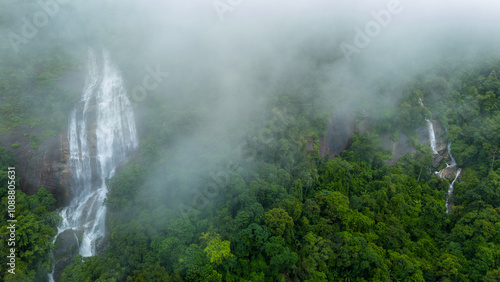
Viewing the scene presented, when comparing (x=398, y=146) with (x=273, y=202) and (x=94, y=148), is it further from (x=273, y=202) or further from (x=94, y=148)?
(x=94, y=148)

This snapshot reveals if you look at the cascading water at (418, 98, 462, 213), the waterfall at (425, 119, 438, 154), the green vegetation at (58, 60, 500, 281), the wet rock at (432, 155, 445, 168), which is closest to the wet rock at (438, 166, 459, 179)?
the cascading water at (418, 98, 462, 213)

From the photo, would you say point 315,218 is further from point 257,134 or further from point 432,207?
point 432,207

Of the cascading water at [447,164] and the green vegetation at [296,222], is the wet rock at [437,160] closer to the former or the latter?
the cascading water at [447,164]

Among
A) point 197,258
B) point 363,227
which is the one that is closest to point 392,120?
point 363,227

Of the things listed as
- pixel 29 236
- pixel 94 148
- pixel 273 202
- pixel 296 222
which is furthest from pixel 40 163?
pixel 296 222

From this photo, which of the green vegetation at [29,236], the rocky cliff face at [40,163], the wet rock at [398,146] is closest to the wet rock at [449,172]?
the wet rock at [398,146]

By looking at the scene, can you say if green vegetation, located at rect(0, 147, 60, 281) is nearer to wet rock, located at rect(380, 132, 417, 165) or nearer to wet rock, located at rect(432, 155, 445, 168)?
wet rock, located at rect(380, 132, 417, 165)
